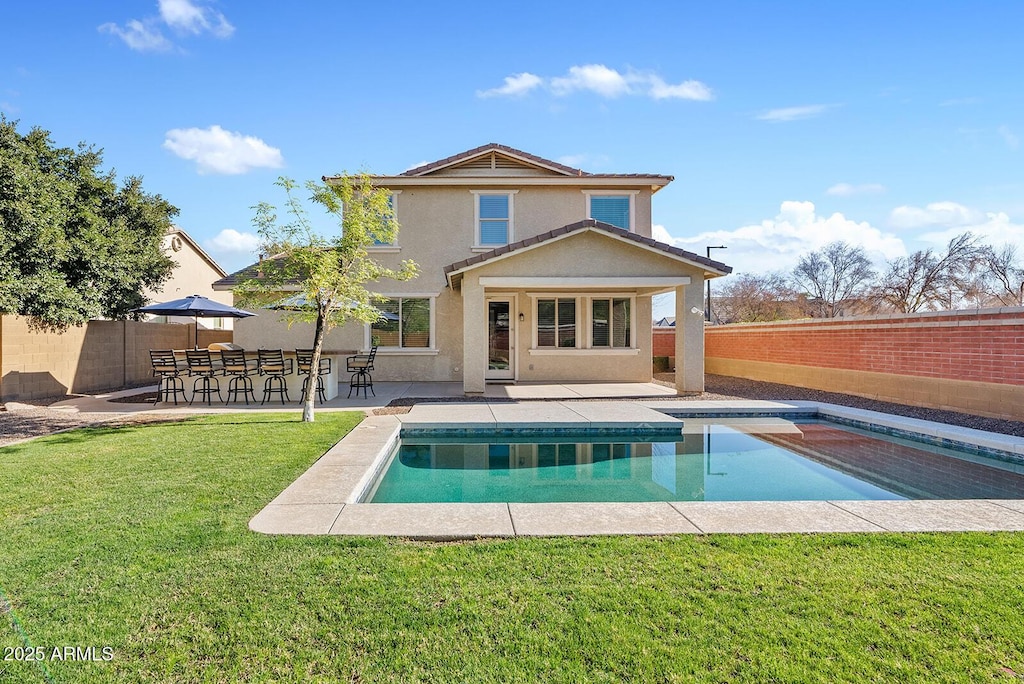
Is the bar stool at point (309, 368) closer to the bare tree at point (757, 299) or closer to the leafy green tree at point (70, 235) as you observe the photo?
the leafy green tree at point (70, 235)

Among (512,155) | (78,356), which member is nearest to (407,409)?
(512,155)

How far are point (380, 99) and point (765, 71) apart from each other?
9.80 m

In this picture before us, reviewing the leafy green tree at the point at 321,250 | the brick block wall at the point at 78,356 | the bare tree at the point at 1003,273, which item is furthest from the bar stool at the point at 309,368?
the bare tree at the point at 1003,273

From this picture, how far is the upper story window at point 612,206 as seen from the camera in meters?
17.8

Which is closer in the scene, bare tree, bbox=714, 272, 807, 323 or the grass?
the grass

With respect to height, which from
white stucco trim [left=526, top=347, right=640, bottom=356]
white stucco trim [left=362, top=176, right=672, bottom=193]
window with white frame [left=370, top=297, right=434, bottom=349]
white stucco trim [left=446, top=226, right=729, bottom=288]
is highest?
white stucco trim [left=362, top=176, right=672, bottom=193]

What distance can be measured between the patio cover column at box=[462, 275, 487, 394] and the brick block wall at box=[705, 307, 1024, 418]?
34.9ft

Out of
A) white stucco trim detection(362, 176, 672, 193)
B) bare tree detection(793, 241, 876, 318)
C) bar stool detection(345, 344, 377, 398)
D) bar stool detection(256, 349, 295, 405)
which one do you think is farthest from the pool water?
bare tree detection(793, 241, 876, 318)

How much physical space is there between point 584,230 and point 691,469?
735 cm

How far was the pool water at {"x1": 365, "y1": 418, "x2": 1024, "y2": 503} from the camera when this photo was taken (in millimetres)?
6762

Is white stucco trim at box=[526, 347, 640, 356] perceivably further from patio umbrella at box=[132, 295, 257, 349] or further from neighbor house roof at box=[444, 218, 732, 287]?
patio umbrella at box=[132, 295, 257, 349]

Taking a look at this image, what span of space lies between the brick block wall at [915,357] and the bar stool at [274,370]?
1551 centimetres

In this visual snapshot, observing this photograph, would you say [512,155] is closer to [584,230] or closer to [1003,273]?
[584,230]

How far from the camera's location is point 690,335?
1427cm
